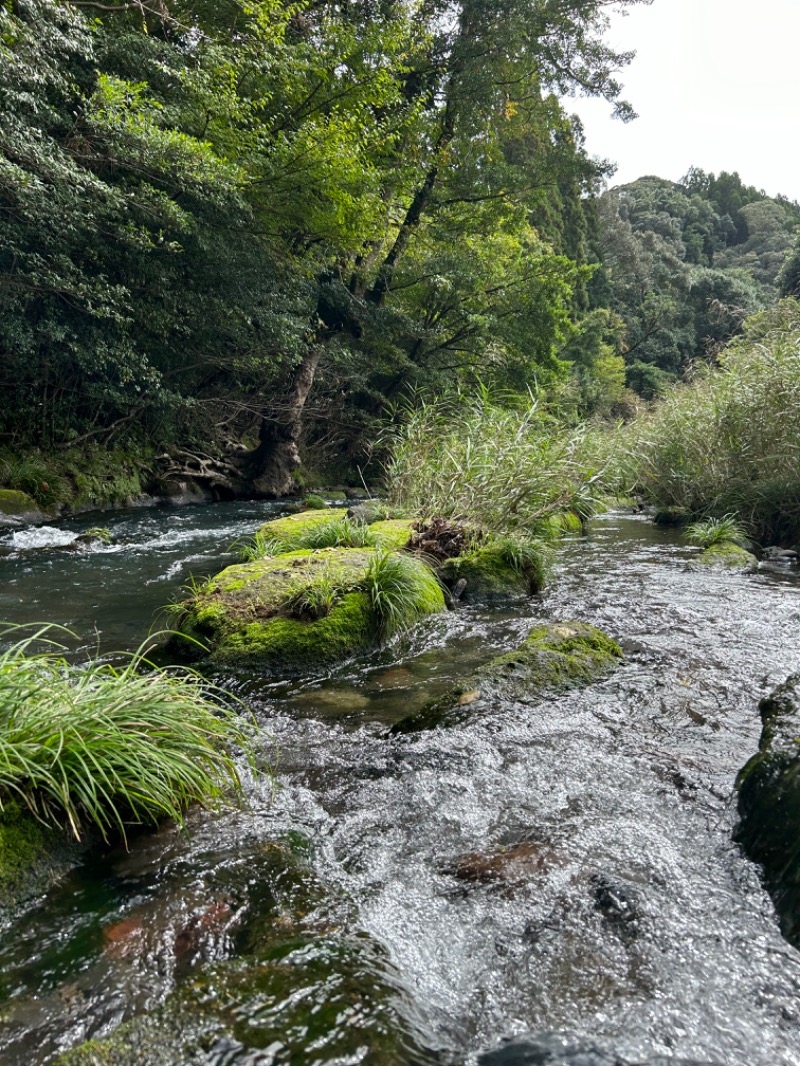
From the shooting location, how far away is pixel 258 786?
2691mm

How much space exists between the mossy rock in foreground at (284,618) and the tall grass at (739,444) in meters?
6.50

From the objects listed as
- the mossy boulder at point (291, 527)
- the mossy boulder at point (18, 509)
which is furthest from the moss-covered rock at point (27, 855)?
the mossy boulder at point (18, 509)

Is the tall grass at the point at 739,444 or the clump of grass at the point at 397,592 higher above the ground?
the tall grass at the point at 739,444

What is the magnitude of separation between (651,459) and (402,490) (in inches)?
213

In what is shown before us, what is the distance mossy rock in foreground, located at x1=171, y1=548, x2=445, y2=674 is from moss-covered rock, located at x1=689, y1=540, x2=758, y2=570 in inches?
166

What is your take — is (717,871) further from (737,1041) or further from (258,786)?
(258,786)

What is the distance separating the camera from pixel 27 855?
1923mm

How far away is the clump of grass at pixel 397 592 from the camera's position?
472 cm

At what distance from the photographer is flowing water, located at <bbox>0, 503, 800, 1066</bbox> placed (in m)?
1.44

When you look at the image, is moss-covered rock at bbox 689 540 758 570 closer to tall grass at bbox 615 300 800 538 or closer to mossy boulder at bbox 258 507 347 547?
tall grass at bbox 615 300 800 538

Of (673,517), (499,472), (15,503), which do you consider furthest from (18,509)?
(673,517)

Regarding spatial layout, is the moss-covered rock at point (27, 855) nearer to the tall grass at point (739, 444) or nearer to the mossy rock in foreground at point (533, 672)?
the mossy rock in foreground at point (533, 672)

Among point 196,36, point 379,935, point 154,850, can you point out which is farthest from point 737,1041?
point 196,36

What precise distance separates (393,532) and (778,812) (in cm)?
478
